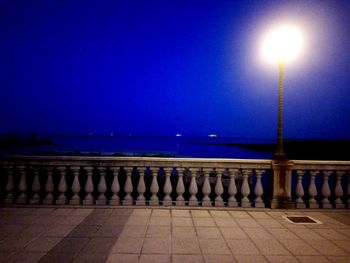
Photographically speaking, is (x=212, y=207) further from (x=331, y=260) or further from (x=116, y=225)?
(x=331, y=260)

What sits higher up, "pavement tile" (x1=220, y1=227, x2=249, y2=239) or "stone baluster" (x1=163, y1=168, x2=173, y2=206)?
"stone baluster" (x1=163, y1=168, x2=173, y2=206)

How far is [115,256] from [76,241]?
3.17ft

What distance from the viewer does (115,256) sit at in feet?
15.1

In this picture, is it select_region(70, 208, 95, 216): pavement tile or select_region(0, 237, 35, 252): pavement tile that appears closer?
select_region(0, 237, 35, 252): pavement tile

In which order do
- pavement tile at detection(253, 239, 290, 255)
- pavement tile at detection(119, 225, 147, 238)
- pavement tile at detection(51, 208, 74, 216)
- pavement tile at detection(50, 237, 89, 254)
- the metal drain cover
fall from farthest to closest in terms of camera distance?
pavement tile at detection(51, 208, 74, 216), the metal drain cover, pavement tile at detection(119, 225, 147, 238), pavement tile at detection(253, 239, 290, 255), pavement tile at detection(50, 237, 89, 254)

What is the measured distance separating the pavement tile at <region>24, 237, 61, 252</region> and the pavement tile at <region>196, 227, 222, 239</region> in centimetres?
263

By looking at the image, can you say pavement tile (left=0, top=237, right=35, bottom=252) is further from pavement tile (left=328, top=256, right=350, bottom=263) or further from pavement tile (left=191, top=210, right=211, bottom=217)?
pavement tile (left=328, top=256, right=350, bottom=263)

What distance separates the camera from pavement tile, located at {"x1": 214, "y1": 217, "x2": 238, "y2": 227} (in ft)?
20.3

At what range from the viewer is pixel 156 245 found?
5.05 meters

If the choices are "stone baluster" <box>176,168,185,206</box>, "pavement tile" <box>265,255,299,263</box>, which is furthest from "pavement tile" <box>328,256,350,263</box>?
"stone baluster" <box>176,168,185,206</box>

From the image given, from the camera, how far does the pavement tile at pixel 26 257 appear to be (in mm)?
4395

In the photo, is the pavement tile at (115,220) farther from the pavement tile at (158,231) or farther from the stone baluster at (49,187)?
the stone baluster at (49,187)

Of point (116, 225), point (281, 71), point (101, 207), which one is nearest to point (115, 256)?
point (116, 225)

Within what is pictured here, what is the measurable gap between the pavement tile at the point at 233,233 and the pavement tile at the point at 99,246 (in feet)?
7.00
